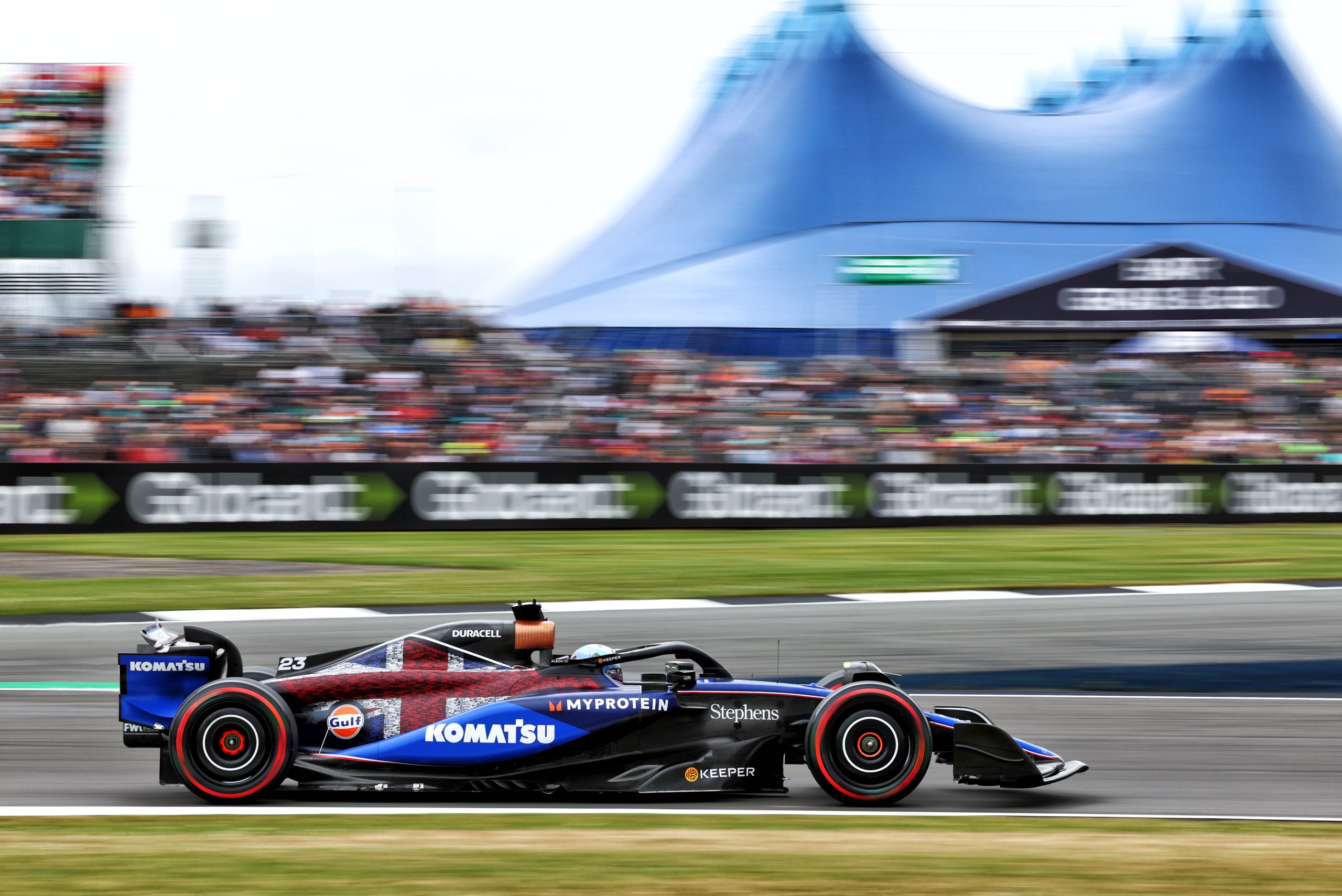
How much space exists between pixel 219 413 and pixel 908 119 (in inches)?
954

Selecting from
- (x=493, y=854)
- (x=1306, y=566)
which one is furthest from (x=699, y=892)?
(x=1306, y=566)

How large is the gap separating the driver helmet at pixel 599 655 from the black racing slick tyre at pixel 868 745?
2.69ft

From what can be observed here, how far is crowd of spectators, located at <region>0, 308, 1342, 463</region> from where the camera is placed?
1903 centimetres

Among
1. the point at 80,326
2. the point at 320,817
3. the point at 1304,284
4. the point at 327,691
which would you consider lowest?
the point at 320,817

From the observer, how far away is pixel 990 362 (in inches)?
1003

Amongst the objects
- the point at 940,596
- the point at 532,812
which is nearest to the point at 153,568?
the point at 940,596

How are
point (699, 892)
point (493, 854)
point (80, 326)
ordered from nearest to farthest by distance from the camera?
point (699, 892) < point (493, 854) < point (80, 326)

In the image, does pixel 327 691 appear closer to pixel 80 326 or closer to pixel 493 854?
pixel 493 854

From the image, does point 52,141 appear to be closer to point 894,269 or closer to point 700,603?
point 894,269

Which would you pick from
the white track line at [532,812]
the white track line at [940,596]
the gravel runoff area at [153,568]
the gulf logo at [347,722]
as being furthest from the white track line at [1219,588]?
the gulf logo at [347,722]

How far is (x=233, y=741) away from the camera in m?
5.61

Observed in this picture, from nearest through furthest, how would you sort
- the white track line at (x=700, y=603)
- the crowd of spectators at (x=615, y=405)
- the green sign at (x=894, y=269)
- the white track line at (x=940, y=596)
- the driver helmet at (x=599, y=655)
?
the driver helmet at (x=599, y=655) < the white track line at (x=700, y=603) < the white track line at (x=940, y=596) < the crowd of spectators at (x=615, y=405) < the green sign at (x=894, y=269)

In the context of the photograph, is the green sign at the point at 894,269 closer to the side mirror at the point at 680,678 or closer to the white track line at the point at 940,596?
the white track line at the point at 940,596

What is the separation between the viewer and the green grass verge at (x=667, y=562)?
42.8ft
